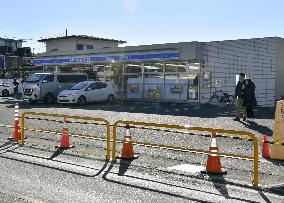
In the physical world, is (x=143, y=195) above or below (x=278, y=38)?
below

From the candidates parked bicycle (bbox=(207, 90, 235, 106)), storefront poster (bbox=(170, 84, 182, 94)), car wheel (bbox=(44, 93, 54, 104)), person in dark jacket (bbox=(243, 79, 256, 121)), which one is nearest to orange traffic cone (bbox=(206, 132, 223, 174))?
person in dark jacket (bbox=(243, 79, 256, 121))

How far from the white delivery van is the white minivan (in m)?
1.63

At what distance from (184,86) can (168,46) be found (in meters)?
2.93

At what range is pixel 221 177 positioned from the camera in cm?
829

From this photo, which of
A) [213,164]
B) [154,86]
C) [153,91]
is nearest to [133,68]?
[154,86]

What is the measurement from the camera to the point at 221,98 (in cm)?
2994

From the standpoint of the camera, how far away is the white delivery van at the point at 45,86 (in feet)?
100

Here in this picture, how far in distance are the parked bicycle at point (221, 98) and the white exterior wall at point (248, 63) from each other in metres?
0.49

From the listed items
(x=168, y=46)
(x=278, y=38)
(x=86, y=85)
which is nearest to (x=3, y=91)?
(x=86, y=85)

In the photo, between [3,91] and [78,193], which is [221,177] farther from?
[3,91]

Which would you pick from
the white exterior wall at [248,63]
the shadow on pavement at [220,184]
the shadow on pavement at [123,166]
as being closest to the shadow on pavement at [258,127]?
the shadow on pavement at [123,166]

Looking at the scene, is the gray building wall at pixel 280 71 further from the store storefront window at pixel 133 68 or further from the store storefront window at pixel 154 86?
the store storefront window at pixel 133 68

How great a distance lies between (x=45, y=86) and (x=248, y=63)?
14.1m

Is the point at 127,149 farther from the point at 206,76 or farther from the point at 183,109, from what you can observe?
the point at 206,76
